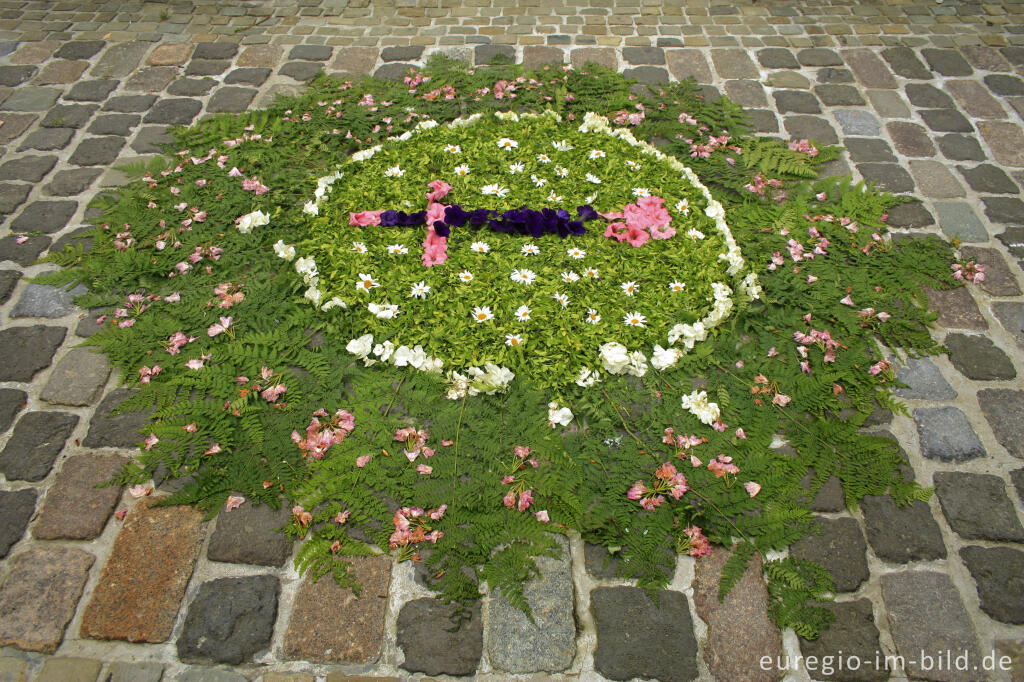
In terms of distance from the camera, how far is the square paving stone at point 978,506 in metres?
2.51

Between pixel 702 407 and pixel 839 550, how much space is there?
79cm

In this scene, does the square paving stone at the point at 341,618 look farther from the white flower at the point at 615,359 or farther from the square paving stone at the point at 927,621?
the square paving stone at the point at 927,621

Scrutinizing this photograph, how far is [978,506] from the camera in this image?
258cm

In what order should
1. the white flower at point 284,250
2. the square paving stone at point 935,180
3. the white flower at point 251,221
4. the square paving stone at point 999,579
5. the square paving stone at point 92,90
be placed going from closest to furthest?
the square paving stone at point 999,579, the white flower at point 284,250, the white flower at point 251,221, the square paving stone at point 935,180, the square paving stone at point 92,90

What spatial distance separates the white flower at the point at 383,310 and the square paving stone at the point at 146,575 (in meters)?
1.23

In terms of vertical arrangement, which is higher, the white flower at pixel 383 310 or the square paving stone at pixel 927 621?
the white flower at pixel 383 310

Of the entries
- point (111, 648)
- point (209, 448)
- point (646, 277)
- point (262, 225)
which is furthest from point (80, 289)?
point (646, 277)

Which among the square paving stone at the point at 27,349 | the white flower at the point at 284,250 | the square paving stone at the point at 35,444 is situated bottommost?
the square paving stone at the point at 35,444

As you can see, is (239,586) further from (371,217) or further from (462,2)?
(462,2)

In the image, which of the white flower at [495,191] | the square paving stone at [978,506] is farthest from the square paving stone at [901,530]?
the white flower at [495,191]

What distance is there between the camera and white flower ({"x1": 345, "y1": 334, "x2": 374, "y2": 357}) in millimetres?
3010

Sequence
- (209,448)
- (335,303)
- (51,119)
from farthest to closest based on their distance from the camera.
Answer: (51,119) → (335,303) → (209,448)

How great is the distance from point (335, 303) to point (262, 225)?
0.87 m

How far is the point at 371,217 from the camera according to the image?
144 inches
